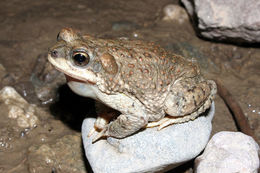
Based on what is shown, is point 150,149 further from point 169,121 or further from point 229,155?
point 229,155

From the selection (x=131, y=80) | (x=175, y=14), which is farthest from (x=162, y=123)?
(x=175, y=14)

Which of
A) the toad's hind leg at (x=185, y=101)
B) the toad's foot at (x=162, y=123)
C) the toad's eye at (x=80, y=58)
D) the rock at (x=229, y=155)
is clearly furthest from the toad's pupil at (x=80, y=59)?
the rock at (x=229, y=155)

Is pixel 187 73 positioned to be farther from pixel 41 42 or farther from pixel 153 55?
pixel 41 42

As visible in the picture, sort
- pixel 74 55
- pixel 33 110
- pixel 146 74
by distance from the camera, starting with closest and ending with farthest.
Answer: pixel 74 55, pixel 146 74, pixel 33 110

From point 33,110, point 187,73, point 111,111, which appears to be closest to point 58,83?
point 33,110

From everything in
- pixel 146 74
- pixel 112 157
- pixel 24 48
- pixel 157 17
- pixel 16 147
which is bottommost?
pixel 16 147

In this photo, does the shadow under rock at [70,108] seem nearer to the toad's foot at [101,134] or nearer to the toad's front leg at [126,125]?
the toad's foot at [101,134]

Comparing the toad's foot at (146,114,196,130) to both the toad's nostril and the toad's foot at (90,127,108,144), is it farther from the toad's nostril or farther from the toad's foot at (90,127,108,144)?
the toad's nostril
